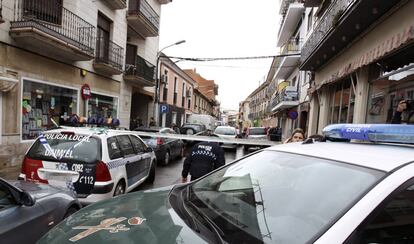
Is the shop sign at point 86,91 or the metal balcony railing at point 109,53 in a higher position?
the metal balcony railing at point 109,53

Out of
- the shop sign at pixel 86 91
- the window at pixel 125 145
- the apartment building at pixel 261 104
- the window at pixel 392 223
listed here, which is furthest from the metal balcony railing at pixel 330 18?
the apartment building at pixel 261 104

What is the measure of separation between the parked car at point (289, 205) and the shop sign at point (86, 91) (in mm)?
10986

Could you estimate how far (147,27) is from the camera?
17219 millimetres

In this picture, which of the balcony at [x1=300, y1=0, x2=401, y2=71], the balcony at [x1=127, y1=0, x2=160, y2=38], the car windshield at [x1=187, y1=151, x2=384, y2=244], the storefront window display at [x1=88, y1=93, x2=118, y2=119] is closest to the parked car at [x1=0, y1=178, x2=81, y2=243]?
the car windshield at [x1=187, y1=151, x2=384, y2=244]

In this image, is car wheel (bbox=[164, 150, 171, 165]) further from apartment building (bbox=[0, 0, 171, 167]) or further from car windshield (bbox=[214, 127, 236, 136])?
car windshield (bbox=[214, 127, 236, 136])

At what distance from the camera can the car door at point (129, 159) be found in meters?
5.93

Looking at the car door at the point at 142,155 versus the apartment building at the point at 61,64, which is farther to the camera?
the apartment building at the point at 61,64

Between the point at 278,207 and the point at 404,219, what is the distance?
675 millimetres

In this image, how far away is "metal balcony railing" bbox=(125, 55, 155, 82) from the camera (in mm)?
16812

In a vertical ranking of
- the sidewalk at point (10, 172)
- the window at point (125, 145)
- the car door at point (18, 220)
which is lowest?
the sidewalk at point (10, 172)

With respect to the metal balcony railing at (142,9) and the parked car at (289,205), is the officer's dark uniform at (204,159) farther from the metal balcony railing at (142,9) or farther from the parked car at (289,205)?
the metal balcony railing at (142,9)

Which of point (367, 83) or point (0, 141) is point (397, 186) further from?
point (0, 141)

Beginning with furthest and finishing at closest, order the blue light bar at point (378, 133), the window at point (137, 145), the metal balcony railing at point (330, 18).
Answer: the metal balcony railing at point (330, 18) < the window at point (137, 145) < the blue light bar at point (378, 133)

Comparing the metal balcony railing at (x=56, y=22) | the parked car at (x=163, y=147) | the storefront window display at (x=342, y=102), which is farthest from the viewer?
the storefront window display at (x=342, y=102)
